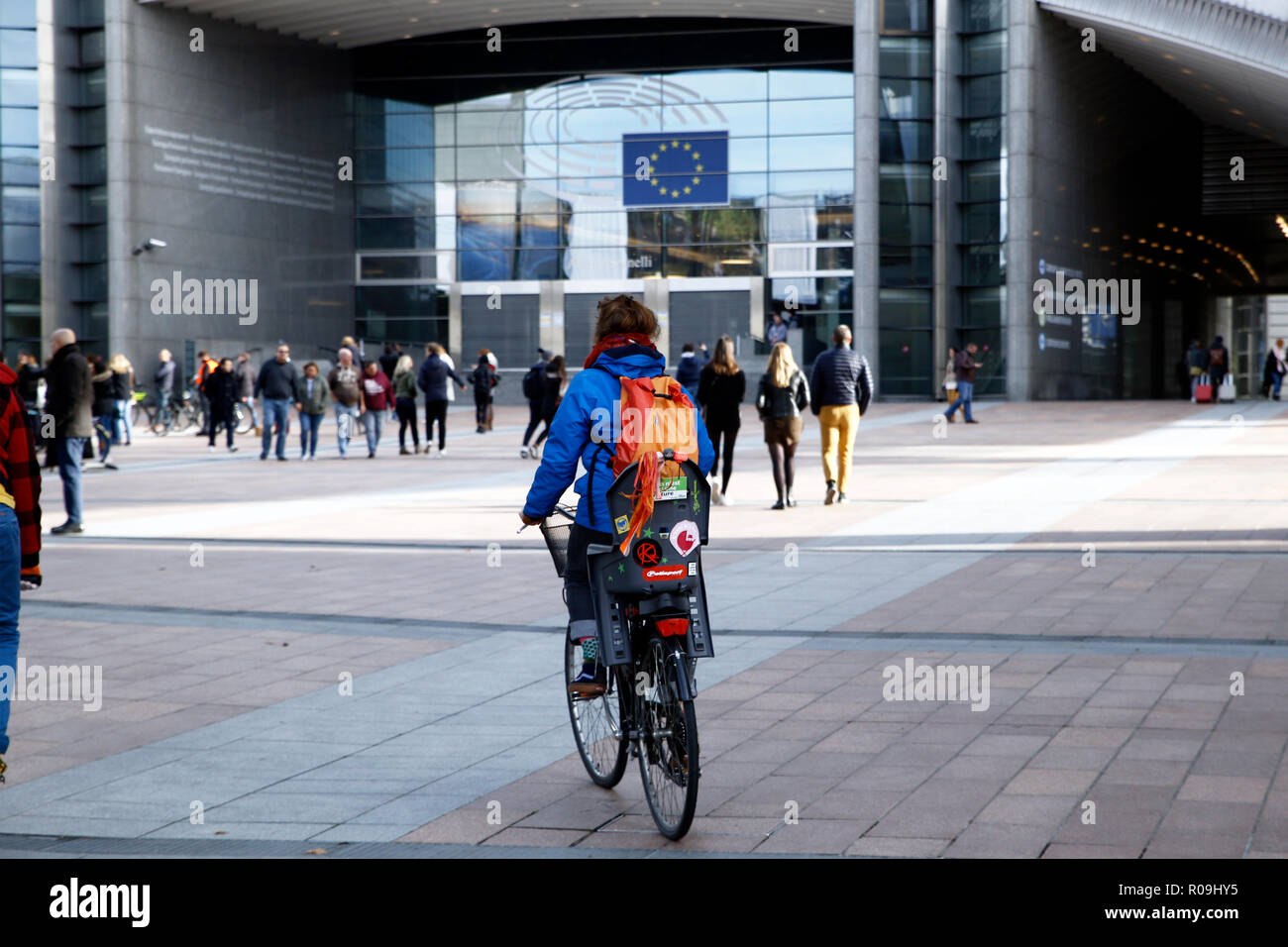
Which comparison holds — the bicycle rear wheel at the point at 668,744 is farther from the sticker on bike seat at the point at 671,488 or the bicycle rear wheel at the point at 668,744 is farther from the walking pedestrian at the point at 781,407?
the walking pedestrian at the point at 781,407

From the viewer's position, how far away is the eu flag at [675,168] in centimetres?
4631

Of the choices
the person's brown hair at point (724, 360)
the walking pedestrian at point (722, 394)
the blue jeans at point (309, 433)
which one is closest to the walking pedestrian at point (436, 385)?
the blue jeans at point (309, 433)

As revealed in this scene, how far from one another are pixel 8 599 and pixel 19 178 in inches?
1616

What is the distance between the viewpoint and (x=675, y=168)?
4681 centimetres

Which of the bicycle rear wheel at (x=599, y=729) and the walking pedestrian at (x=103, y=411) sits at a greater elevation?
the walking pedestrian at (x=103, y=411)

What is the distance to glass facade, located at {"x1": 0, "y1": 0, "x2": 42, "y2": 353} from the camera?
137 feet

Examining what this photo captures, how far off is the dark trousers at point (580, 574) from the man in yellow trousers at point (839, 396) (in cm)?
1008

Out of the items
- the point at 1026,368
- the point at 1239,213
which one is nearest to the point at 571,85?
the point at 1026,368

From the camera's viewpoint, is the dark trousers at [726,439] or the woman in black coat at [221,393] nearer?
the dark trousers at [726,439]

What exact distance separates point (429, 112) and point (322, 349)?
8703 millimetres
